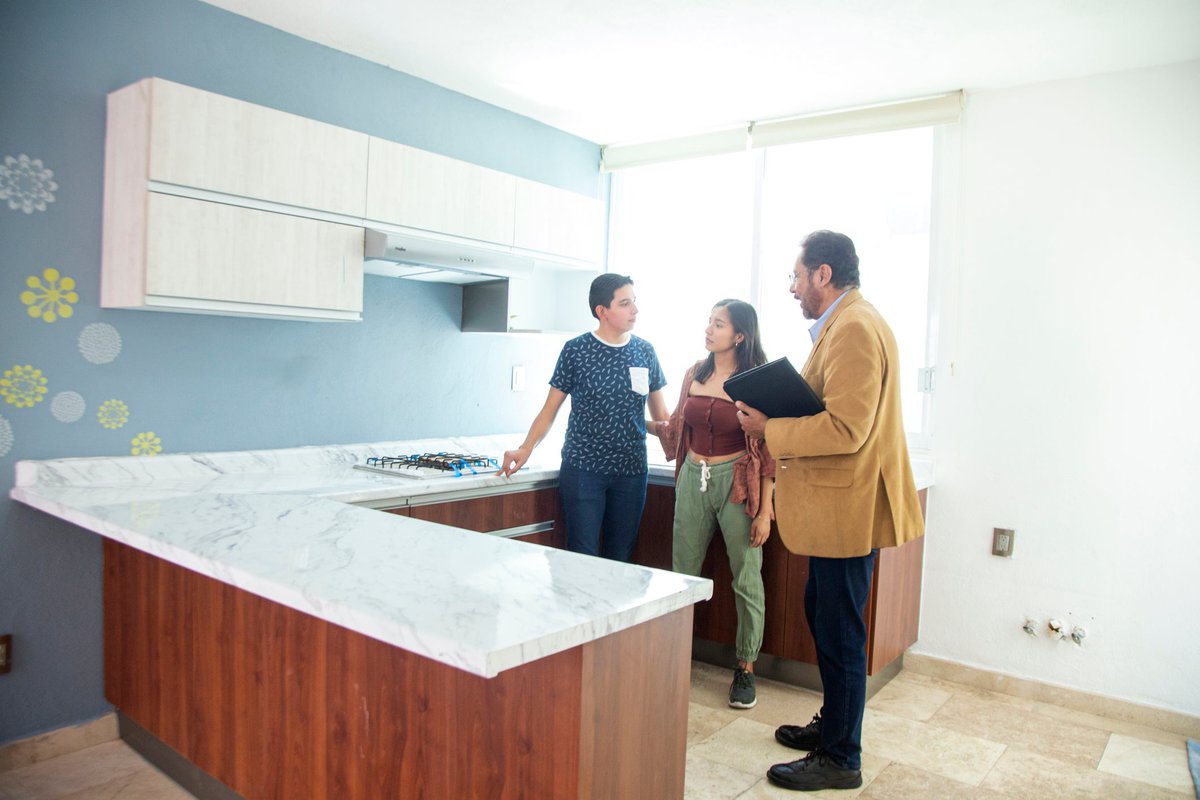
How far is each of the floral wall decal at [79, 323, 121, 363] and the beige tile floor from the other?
1.20 meters

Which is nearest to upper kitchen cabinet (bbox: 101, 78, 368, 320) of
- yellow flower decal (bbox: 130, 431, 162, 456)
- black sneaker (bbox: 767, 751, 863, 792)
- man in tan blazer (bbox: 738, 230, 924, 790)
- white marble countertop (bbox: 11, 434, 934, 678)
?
yellow flower decal (bbox: 130, 431, 162, 456)

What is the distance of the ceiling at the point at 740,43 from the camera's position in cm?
268

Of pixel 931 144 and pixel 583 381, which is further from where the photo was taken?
pixel 931 144

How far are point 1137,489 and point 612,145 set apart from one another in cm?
281

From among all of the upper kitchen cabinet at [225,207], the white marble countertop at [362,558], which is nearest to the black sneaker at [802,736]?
the white marble countertop at [362,558]

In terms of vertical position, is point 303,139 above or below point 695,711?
above

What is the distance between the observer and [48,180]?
8.13 feet

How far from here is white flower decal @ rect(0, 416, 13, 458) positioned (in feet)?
7.92

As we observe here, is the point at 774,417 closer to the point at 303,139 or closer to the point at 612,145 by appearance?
the point at 303,139

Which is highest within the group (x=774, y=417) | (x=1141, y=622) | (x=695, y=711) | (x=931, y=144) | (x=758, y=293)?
(x=931, y=144)

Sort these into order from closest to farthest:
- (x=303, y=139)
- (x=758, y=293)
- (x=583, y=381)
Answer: (x=303, y=139), (x=583, y=381), (x=758, y=293)

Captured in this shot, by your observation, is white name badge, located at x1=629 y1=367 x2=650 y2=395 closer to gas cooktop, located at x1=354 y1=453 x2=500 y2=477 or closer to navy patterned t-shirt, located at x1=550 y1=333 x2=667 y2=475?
navy patterned t-shirt, located at x1=550 y1=333 x2=667 y2=475

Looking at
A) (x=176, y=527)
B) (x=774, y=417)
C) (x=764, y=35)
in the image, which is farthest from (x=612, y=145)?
(x=176, y=527)

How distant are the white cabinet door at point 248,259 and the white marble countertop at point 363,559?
0.57 m
